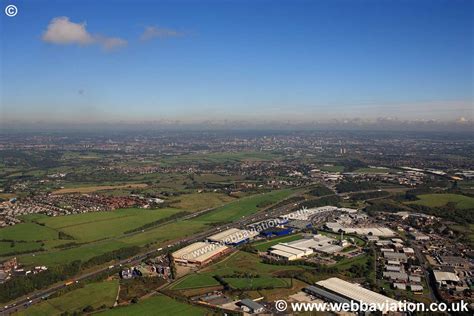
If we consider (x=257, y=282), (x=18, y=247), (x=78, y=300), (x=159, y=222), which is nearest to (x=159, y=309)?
(x=78, y=300)

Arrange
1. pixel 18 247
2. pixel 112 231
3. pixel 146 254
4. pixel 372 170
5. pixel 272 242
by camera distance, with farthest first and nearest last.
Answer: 1. pixel 372 170
2. pixel 112 231
3. pixel 272 242
4. pixel 18 247
5. pixel 146 254

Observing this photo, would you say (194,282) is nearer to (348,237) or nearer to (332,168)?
(348,237)

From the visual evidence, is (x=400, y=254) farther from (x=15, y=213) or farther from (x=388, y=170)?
(x=388, y=170)

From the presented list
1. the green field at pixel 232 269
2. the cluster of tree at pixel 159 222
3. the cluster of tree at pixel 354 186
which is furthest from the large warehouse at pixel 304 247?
the cluster of tree at pixel 354 186

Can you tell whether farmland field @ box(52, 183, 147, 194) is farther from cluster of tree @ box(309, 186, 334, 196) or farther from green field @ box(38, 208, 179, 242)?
cluster of tree @ box(309, 186, 334, 196)

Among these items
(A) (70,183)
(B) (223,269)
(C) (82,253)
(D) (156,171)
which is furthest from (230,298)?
(D) (156,171)

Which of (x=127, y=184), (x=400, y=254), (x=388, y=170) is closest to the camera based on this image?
(x=400, y=254)
